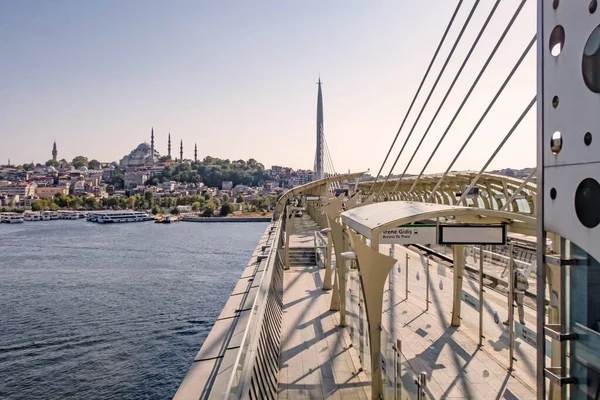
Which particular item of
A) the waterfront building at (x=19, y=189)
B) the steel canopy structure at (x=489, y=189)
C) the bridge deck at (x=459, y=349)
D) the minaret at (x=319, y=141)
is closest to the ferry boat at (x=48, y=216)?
the waterfront building at (x=19, y=189)

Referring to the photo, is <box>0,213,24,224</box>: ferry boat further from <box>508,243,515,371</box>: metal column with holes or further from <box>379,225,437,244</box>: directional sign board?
<box>379,225,437,244</box>: directional sign board

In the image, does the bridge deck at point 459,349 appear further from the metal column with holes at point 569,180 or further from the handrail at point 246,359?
the metal column with holes at point 569,180

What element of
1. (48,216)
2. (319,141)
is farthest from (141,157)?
(319,141)

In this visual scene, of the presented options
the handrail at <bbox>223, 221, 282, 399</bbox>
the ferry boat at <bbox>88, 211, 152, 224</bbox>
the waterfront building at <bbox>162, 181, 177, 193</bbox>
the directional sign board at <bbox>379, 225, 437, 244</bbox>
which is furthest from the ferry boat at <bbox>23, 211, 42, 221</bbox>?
the directional sign board at <bbox>379, 225, 437, 244</bbox>

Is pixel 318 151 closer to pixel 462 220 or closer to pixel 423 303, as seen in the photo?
pixel 423 303

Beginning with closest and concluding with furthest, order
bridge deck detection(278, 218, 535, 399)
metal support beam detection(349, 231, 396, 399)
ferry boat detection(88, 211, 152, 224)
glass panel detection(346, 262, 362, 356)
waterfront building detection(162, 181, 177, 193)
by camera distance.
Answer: metal support beam detection(349, 231, 396, 399) < bridge deck detection(278, 218, 535, 399) < glass panel detection(346, 262, 362, 356) < ferry boat detection(88, 211, 152, 224) < waterfront building detection(162, 181, 177, 193)

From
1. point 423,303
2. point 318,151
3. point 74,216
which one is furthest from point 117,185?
point 423,303

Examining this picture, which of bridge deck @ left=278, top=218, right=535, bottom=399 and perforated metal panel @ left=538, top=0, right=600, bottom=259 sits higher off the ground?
perforated metal panel @ left=538, top=0, right=600, bottom=259
